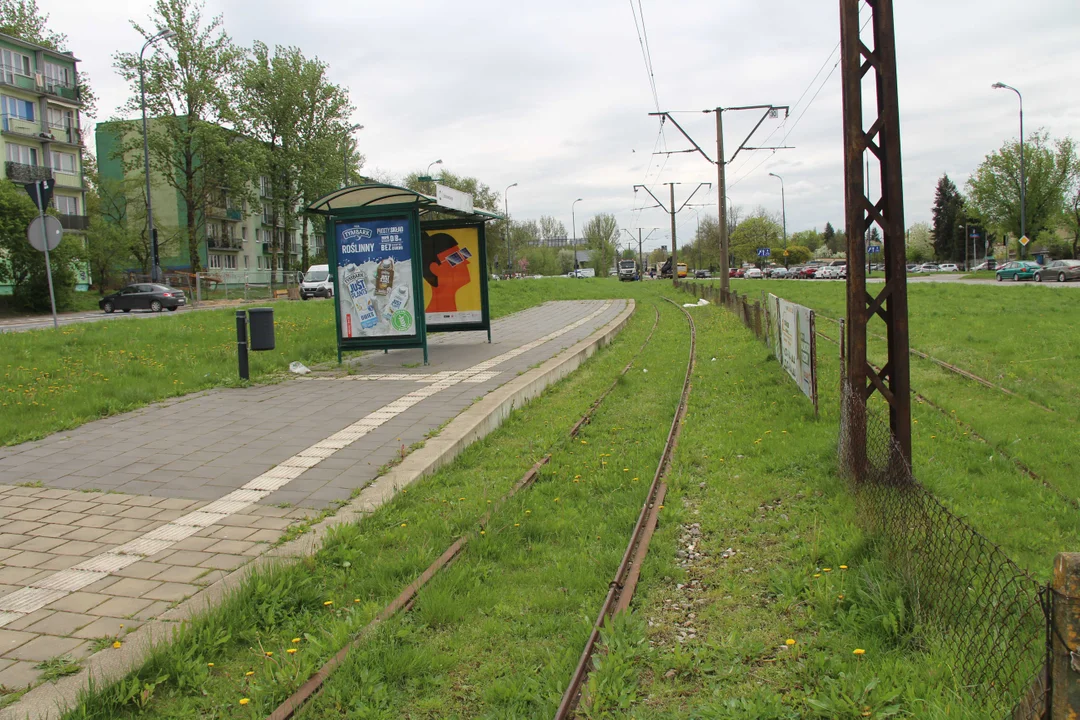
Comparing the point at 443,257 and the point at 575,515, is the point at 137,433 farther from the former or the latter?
the point at 443,257

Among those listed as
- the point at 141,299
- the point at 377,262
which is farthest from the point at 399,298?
the point at 141,299

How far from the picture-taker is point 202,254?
68.6m

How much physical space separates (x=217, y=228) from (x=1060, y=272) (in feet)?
210

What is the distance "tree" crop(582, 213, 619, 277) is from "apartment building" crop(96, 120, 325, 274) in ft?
147

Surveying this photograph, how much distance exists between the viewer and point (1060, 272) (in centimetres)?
4325

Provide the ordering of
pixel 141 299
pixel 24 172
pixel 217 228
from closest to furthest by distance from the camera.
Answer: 1. pixel 141 299
2. pixel 24 172
3. pixel 217 228

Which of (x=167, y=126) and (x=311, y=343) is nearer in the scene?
(x=311, y=343)

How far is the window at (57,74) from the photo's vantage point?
52156 mm

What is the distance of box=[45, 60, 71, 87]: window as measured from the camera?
2053 inches

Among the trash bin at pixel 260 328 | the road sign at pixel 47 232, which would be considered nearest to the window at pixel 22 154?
the road sign at pixel 47 232

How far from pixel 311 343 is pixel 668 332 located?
990 cm

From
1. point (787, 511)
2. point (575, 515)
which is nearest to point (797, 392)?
point (787, 511)

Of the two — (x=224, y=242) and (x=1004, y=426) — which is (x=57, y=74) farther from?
(x=1004, y=426)

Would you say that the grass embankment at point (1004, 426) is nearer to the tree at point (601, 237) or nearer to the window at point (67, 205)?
the window at point (67, 205)
